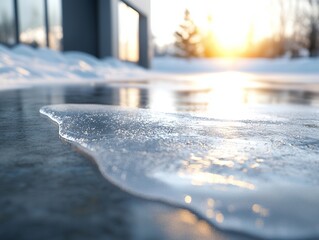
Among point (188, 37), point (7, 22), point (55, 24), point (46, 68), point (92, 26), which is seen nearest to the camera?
point (46, 68)

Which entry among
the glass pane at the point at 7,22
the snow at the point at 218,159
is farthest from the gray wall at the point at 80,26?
the snow at the point at 218,159

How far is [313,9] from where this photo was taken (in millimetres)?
21938

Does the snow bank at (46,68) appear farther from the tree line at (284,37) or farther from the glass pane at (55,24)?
the tree line at (284,37)

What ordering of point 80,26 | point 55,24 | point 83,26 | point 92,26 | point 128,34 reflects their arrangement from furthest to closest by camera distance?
point 128,34 < point 92,26 < point 83,26 < point 80,26 < point 55,24

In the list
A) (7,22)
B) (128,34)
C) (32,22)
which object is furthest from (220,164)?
(128,34)

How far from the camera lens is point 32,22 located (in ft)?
35.4

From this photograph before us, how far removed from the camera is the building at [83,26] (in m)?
10.5

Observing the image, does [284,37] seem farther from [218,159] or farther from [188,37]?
[218,159]

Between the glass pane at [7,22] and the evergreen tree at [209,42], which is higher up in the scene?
the evergreen tree at [209,42]

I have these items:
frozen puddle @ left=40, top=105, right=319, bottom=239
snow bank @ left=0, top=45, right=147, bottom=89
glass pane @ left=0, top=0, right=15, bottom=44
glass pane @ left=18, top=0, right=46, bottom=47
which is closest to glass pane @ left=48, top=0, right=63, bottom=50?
glass pane @ left=18, top=0, right=46, bottom=47

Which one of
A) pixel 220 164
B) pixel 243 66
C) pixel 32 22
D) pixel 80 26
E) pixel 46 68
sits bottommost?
pixel 220 164

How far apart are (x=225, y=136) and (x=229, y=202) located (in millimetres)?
1035

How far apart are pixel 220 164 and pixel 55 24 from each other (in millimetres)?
11583

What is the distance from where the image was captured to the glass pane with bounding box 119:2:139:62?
14.4 meters
